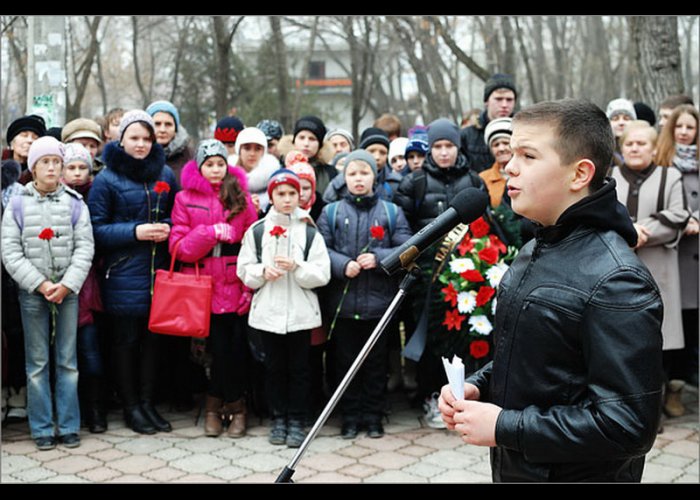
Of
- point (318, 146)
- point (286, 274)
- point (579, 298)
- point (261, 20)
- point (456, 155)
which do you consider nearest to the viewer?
point (579, 298)

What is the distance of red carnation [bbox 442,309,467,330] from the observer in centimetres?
599

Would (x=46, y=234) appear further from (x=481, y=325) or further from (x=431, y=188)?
(x=481, y=325)

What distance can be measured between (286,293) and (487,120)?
8.61 ft

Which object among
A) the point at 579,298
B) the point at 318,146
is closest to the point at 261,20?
the point at 318,146

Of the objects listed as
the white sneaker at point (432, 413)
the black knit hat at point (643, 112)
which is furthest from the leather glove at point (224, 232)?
the black knit hat at point (643, 112)

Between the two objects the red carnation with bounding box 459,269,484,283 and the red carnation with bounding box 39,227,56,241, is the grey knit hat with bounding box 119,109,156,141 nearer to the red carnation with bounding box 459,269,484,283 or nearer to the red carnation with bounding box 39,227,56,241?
the red carnation with bounding box 39,227,56,241

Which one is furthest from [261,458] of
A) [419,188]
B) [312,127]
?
[312,127]

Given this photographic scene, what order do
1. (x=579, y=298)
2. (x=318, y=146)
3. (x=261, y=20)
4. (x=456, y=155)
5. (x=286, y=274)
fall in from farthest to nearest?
(x=261, y=20) → (x=318, y=146) → (x=456, y=155) → (x=286, y=274) → (x=579, y=298)

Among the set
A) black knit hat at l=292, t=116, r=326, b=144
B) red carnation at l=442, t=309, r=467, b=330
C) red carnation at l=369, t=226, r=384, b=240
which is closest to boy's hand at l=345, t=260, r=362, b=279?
red carnation at l=369, t=226, r=384, b=240

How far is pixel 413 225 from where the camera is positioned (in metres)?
6.48

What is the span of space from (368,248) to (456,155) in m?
1.06

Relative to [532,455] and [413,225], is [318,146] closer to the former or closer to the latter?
[413,225]

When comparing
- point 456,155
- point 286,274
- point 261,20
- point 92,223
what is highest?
point 261,20

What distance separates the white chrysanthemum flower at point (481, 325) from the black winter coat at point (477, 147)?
1703mm
